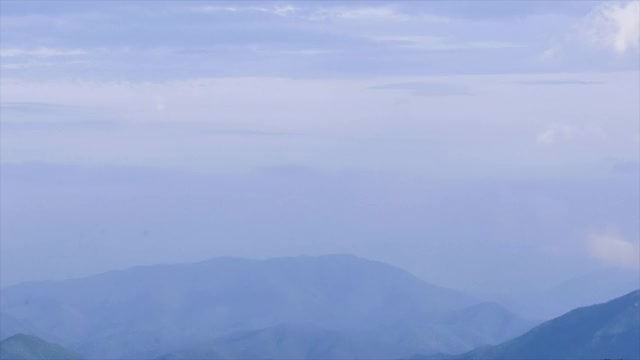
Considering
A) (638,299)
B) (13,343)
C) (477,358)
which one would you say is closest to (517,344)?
(477,358)

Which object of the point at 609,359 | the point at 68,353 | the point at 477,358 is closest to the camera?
the point at 609,359

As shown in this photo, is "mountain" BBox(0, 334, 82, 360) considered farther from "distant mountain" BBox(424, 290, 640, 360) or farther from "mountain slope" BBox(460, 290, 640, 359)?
"mountain slope" BBox(460, 290, 640, 359)

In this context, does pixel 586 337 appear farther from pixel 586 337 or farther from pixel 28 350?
pixel 28 350

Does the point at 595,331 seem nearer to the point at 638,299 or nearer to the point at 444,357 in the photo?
the point at 638,299

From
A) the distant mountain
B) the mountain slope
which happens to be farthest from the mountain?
the mountain slope

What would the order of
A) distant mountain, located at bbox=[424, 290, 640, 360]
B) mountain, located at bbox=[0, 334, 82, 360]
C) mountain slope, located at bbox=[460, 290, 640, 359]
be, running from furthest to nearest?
mountain, located at bbox=[0, 334, 82, 360]
mountain slope, located at bbox=[460, 290, 640, 359]
distant mountain, located at bbox=[424, 290, 640, 360]

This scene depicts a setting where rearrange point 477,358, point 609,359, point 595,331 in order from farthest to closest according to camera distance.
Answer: point 477,358
point 595,331
point 609,359

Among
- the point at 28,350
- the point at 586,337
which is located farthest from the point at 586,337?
the point at 28,350

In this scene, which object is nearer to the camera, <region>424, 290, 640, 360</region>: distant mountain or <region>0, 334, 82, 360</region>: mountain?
<region>424, 290, 640, 360</region>: distant mountain
